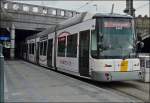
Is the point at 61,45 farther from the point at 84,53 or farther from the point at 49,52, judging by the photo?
the point at 84,53

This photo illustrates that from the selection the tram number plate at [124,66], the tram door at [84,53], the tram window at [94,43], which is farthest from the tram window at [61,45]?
the tram number plate at [124,66]

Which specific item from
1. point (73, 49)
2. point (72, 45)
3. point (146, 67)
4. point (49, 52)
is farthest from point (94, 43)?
point (49, 52)

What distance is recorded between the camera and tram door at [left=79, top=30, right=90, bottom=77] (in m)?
12.1

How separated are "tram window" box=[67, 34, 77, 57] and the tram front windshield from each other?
2269mm

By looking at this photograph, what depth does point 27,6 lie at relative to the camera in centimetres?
5044

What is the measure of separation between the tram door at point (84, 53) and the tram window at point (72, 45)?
2.56 feet

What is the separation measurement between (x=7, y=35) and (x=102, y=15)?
1378 inches

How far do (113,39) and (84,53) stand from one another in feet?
5.08

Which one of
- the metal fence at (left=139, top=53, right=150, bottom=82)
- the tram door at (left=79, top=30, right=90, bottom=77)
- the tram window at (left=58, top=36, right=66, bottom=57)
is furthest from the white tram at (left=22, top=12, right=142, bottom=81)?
the tram window at (left=58, top=36, right=66, bottom=57)

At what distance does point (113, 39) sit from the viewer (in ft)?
38.1

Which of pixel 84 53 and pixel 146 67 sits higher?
pixel 84 53

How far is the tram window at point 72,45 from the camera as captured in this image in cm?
1384

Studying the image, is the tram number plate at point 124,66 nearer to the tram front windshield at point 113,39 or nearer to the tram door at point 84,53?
the tram front windshield at point 113,39

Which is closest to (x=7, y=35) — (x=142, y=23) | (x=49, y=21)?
(x=49, y=21)
